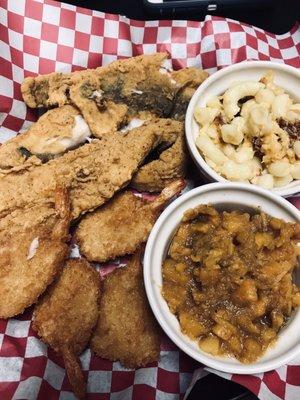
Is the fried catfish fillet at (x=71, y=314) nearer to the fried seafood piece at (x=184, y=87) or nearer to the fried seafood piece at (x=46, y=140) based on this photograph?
the fried seafood piece at (x=46, y=140)

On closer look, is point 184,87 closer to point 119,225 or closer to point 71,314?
point 119,225

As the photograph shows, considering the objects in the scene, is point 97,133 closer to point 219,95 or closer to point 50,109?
point 50,109

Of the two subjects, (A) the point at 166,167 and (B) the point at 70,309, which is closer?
(B) the point at 70,309

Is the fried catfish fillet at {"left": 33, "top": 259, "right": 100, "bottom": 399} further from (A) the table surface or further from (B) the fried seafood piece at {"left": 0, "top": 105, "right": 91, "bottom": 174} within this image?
(A) the table surface

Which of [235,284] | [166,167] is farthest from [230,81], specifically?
[235,284]

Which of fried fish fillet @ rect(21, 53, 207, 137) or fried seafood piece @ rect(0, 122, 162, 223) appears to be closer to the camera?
fried seafood piece @ rect(0, 122, 162, 223)

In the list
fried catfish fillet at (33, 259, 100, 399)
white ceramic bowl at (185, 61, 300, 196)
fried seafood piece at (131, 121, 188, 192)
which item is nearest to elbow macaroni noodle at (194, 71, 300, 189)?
white ceramic bowl at (185, 61, 300, 196)
